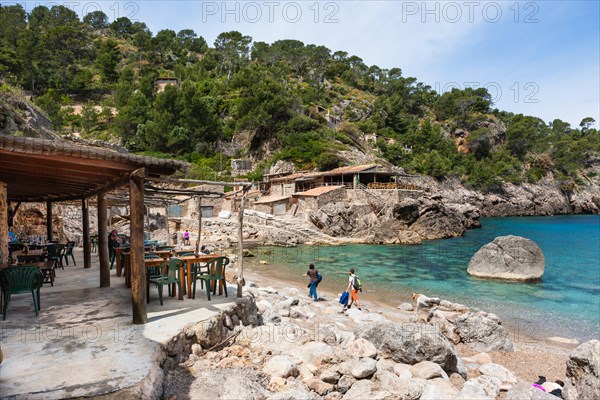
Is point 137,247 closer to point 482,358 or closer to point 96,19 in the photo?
point 482,358

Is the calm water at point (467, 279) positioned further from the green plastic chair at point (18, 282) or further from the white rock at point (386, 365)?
the green plastic chair at point (18, 282)

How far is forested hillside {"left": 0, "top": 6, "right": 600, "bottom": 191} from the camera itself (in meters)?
51.6

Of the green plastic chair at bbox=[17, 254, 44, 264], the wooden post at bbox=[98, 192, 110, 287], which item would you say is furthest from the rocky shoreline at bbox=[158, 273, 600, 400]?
the green plastic chair at bbox=[17, 254, 44, 264]

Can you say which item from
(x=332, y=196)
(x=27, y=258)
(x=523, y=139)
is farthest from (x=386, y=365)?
(x=523, y=139)

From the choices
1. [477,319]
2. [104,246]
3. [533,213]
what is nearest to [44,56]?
[104,246]

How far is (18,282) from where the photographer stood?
6207 millimetres

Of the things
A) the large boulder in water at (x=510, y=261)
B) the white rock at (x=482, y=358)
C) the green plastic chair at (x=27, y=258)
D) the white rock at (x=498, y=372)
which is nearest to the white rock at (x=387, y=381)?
the white rock at (x=498, y=372)

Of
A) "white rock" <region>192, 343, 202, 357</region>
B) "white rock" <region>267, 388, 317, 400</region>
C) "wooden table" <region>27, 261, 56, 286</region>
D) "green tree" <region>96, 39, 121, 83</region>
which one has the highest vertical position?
"green tree" <region>96, 39, 121, 83</region>

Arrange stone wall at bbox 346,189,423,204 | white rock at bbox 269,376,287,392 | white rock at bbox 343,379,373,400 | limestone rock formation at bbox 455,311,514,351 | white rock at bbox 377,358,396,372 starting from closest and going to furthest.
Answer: white rock at bbox 343,379,373,400 → white rock at bbox 269,376,287,392 → white rock at bbox 377,358,396,372 → limestone rock formation at bbox 455,311,514,351 → stone wall at bbox 346,189,423,204

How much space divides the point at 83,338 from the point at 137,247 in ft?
5.10

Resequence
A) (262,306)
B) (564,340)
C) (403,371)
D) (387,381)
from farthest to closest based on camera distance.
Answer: (262,306) < (564,340) < (403,371) < (387,381)

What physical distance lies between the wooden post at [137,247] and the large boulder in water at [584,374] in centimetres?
746

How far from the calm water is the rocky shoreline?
11.0ft

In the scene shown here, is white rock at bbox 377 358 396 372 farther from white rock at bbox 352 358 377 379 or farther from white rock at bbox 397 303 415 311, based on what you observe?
white rock at bbox 397 303 415 311
